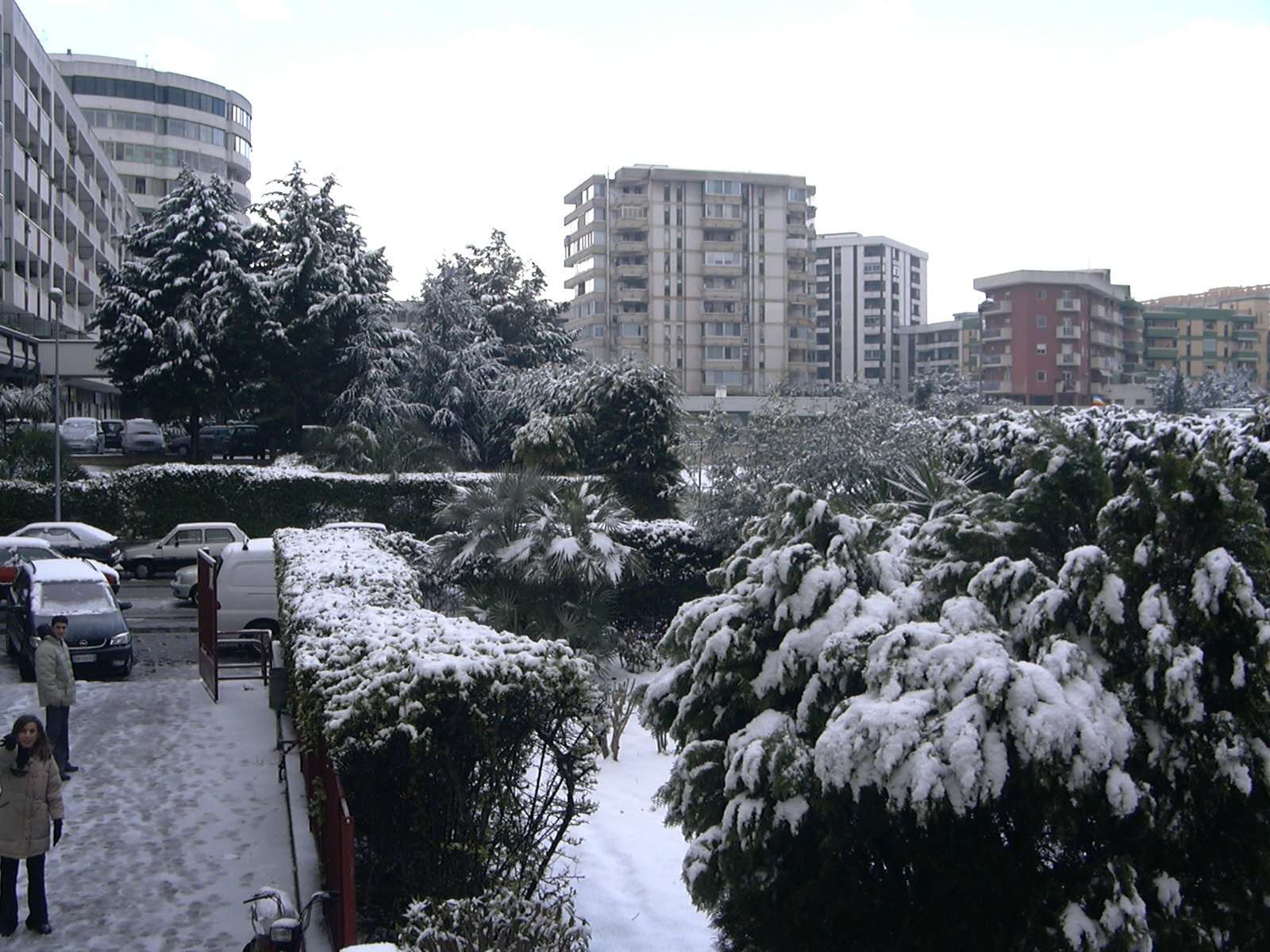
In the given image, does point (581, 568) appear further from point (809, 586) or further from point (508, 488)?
point (809, 586)

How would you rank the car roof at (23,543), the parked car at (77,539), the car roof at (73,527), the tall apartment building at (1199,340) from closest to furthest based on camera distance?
the car roof at (23,543) < the parked car at (77,539) < the car roof at (73,527) < the tall apartment building at (1199,340)

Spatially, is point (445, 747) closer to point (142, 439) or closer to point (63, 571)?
point (63, 571)

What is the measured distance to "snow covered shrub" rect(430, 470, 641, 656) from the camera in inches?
617

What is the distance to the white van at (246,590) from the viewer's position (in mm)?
18266

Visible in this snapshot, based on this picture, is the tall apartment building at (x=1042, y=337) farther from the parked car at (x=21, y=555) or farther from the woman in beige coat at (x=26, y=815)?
the woman in beige coat at (x=26, y=815)

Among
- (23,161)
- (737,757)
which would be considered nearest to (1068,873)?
(737,757)

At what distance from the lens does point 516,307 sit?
180ft

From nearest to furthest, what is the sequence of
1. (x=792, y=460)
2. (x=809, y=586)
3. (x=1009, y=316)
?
1. (x=809, y=586)
2. (x=792, y=460)
3. (x=1009, y=316)

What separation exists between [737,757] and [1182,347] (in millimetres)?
124800

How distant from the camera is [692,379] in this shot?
306 ft

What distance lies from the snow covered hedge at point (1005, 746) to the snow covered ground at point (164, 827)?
3808 mm

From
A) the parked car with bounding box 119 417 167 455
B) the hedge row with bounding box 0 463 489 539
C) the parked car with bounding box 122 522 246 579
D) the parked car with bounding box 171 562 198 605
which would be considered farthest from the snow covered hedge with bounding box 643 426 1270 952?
the parked car with bounding box 119 417 167 455

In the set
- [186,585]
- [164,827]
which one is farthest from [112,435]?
[164,827]

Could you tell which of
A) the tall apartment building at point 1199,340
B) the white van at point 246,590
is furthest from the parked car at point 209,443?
the tall apartment building at point 1199,340
